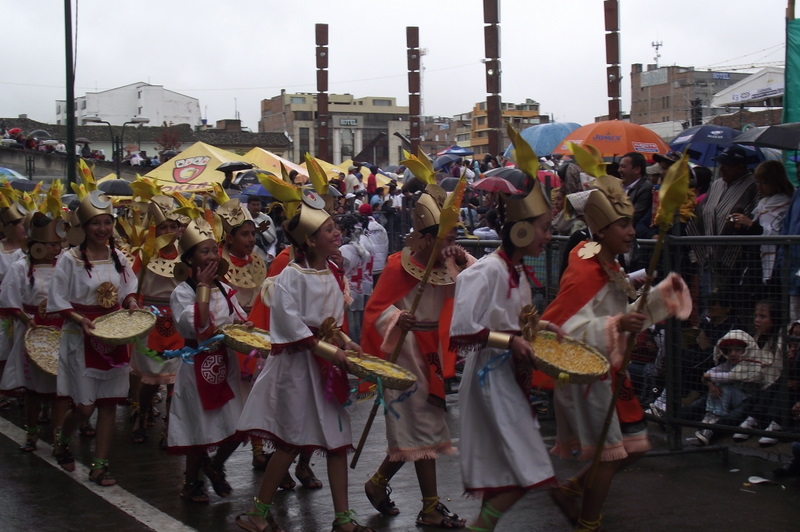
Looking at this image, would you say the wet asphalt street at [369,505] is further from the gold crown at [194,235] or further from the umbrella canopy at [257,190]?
the umbrella canopy at [257,190]

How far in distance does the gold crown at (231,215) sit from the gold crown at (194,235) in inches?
42.3

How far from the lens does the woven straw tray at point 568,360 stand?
14.8ft

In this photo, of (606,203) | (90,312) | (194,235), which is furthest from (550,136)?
(606,203)

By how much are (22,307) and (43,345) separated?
771 millimetres

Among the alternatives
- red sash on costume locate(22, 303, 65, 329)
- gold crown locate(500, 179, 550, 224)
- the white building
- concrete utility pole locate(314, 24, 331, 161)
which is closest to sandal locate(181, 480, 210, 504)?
red sash on costume locate(22, 303, 65, 329)

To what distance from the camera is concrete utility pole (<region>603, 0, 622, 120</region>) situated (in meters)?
25.2

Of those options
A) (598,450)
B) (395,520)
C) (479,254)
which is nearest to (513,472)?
(598,450)

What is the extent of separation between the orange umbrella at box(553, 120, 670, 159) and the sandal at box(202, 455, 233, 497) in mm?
7125

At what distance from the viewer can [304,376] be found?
5.38 meters

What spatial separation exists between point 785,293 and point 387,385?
3.00m

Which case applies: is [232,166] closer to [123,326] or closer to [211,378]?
[123,326]

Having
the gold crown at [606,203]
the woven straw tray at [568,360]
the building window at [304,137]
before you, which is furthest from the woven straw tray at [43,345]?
the building window at [304,137]

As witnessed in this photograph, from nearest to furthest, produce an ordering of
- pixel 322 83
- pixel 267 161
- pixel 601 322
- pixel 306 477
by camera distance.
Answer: pixel 601 322 < pixel 306 477 < pixel 267 161 < pixel 322 83

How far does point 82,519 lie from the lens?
19.5 feet
